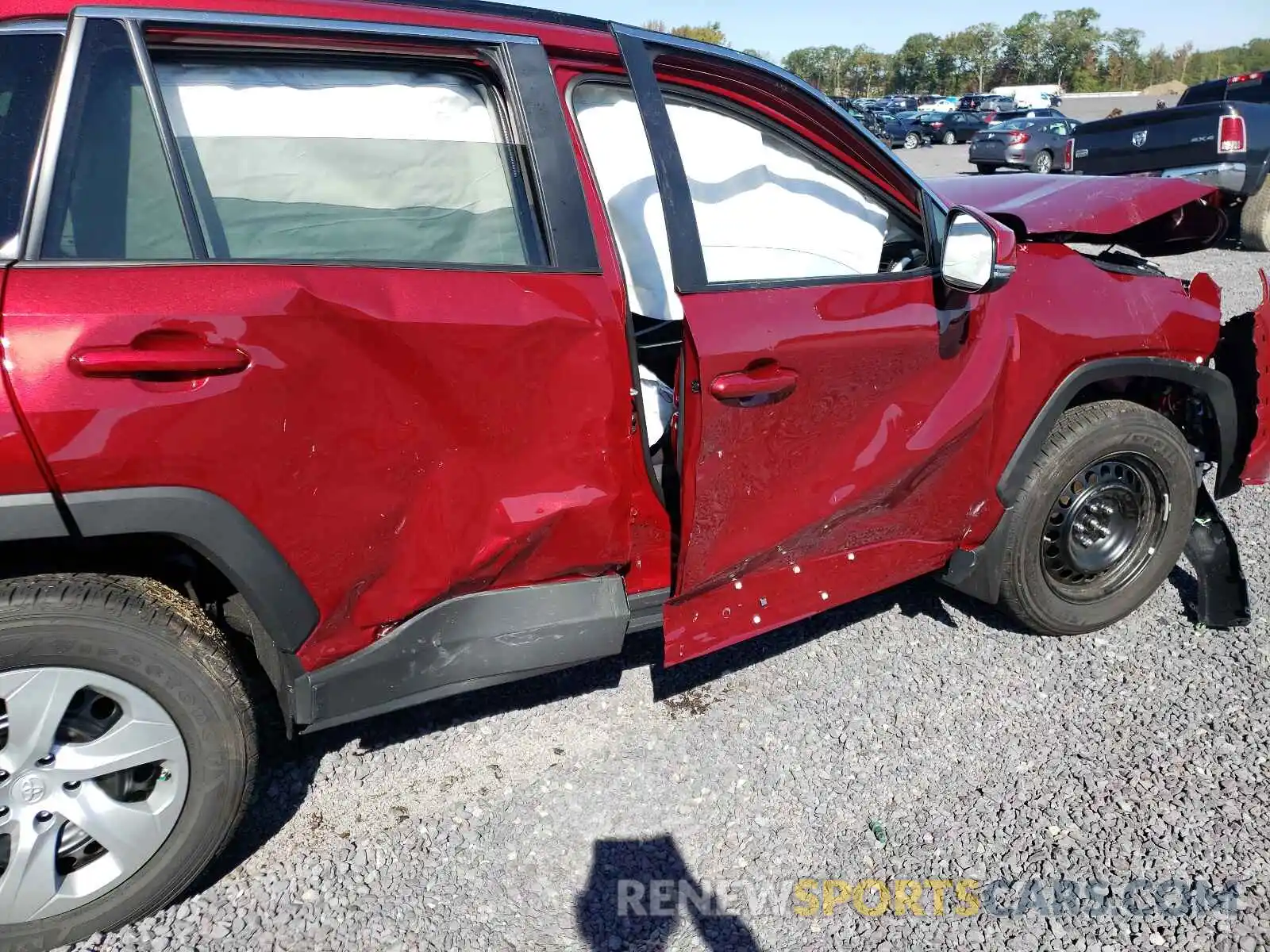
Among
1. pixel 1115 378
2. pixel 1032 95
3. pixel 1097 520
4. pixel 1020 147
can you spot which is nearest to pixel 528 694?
pixel 1097 520

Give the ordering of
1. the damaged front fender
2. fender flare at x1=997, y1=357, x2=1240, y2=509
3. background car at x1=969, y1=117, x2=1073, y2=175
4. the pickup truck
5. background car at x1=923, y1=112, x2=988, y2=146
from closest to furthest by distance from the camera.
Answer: fender flare at x1=997, y1=357, x2=1240, y2=509 → the damaged front fender → the pickup truck → background car at x1=969, y1=117, x2=1073, y2=175 → background car at x1=923, y1=112, x2=988, y2=146

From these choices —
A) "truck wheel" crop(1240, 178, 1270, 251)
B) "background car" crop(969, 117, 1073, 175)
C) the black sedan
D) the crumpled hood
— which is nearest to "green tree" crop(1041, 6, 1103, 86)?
the black sedan

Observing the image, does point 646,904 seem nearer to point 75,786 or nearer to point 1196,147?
point 75,786

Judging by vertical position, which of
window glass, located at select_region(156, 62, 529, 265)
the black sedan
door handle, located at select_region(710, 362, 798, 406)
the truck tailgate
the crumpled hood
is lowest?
the black sedan

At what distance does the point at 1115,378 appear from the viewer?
124 inches

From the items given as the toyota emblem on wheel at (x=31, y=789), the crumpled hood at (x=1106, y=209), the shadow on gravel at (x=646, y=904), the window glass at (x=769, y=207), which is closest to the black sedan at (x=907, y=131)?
the crumpled hood at (x=1106, y=209)

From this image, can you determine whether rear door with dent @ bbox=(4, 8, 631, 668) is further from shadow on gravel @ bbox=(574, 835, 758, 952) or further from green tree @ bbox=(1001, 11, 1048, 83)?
green tree @ bbox=(1001, 11, 1048, 83)

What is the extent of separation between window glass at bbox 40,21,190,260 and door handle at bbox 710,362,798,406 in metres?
1.22

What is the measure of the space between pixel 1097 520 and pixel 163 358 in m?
3.00

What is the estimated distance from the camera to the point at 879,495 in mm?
2795

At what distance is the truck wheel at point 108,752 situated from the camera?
1909 mm

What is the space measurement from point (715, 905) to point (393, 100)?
2066mm

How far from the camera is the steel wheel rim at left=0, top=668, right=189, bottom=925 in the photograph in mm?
1936

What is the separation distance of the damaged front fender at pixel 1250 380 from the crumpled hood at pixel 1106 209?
35 cm
